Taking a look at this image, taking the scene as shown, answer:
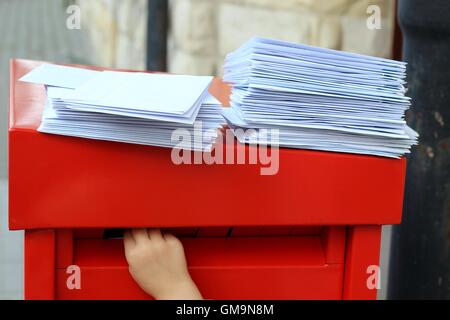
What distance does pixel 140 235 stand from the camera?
1261mm

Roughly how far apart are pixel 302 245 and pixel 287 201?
0.16m

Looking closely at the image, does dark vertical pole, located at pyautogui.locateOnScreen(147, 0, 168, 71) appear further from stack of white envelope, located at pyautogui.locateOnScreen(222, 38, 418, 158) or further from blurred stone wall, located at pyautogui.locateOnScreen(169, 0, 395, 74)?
stack of white envelope, located at pyautogui.locateOnScreen(222, 38, 418, 158)

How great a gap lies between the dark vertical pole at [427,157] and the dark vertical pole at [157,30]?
162 centimetres

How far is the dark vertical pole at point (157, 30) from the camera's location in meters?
3.20

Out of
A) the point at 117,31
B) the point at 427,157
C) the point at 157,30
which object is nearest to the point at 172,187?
the point at 427,157

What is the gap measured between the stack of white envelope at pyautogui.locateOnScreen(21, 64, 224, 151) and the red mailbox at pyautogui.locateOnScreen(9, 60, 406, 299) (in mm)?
29

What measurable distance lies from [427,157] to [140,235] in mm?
850

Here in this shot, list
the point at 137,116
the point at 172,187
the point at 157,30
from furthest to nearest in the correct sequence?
the point at 157,30
the point at 172,187
the point at 137,116

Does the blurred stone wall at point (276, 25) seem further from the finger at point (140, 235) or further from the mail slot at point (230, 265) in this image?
the finger at point (140, 235)

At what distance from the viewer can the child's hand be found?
48.9 inches

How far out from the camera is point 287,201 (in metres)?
1.25

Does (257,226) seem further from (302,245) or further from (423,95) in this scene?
(423,95)

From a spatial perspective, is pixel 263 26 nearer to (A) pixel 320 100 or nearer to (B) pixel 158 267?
(A) pixel 320 100

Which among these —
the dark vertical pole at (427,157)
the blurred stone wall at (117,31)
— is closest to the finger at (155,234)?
the dark vertical pole at (427,157)
